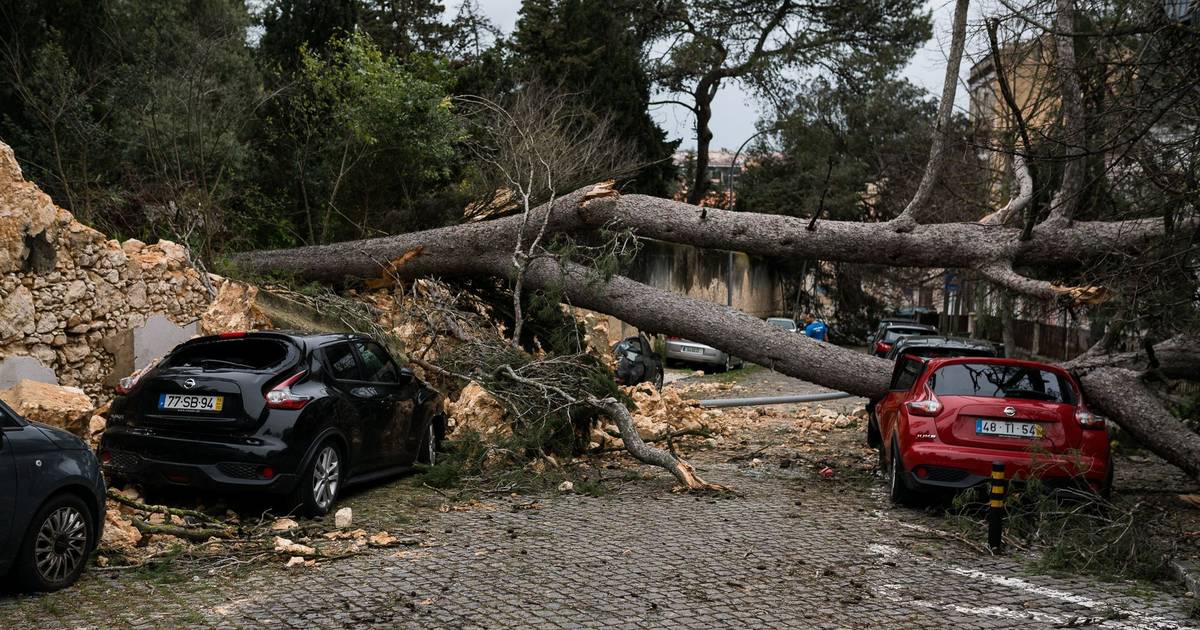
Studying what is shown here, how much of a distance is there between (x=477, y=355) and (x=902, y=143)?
37657 mm

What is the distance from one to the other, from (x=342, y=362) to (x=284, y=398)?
42.3 inches

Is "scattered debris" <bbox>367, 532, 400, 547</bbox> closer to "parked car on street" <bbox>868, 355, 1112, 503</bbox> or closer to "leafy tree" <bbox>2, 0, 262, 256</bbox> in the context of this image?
"parked car on street" <bbox>868, 355, 1112, 503</bbox>

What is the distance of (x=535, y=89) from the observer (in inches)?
989

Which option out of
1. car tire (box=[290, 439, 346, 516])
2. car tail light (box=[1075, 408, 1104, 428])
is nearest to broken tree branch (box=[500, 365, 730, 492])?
car tire (box=[290, 439, 346, 516])

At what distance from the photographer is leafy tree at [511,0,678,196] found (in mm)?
28969

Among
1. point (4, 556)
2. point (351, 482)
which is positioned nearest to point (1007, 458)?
point (351, 482)

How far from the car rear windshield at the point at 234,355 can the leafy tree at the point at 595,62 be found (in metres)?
20.3

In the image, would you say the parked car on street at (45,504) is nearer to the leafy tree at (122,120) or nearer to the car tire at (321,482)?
the car tire at (321,482)

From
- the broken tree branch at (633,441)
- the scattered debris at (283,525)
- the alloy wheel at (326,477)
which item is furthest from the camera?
the broken tree branch at (633,441)

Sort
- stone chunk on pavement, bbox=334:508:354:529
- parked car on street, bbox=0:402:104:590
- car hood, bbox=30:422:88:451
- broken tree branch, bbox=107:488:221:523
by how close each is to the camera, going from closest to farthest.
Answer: parked car on street, bbox=0:402:104:590 → car hood, bbox=30:422:88:451 → broken tree branch, bbox=107:488:221:523 → stone chunk on pavement, bbox=334:508:354:529

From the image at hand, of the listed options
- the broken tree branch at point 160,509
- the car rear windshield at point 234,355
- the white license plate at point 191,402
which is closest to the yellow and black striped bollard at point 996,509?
the car rear windshield at point 234,355

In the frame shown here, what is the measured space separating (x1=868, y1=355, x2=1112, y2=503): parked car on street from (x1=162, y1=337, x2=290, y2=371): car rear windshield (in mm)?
5503

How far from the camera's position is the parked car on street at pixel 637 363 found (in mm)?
19922

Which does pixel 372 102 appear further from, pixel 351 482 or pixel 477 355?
pixel 351 482
